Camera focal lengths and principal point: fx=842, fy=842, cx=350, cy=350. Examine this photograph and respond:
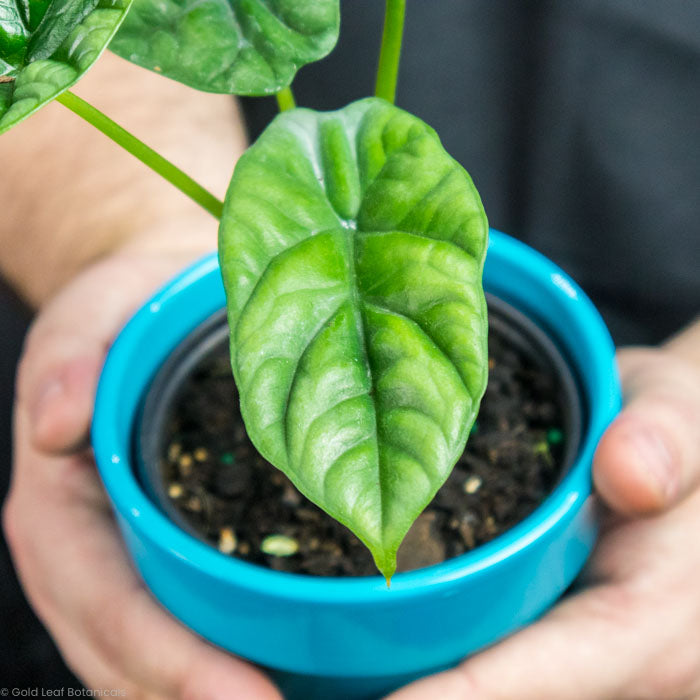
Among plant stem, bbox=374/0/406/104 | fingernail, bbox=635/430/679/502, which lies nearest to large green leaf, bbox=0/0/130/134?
plant stem, bbox=374/0/406/104

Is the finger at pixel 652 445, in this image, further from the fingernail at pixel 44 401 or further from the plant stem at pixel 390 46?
the fingernail at pixel 44 401

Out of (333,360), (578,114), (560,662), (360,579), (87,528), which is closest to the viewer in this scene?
(333,360)

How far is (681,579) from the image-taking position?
2.04 feet

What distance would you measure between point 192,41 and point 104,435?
0.78 feet

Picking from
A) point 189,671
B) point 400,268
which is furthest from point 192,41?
point 189,671

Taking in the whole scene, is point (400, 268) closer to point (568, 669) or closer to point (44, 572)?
point (568, 669)

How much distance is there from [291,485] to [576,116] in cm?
61

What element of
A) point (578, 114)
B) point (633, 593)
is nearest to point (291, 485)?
point (633, 593)

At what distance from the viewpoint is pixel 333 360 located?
0.33 m

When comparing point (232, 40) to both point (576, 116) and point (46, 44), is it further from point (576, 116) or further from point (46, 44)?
point (576, 116)

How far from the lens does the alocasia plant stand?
0.30 m

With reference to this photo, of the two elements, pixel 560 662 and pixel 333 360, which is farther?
pixel 560 662

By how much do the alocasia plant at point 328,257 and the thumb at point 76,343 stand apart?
0.27m

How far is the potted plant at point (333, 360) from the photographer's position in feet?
1.01
